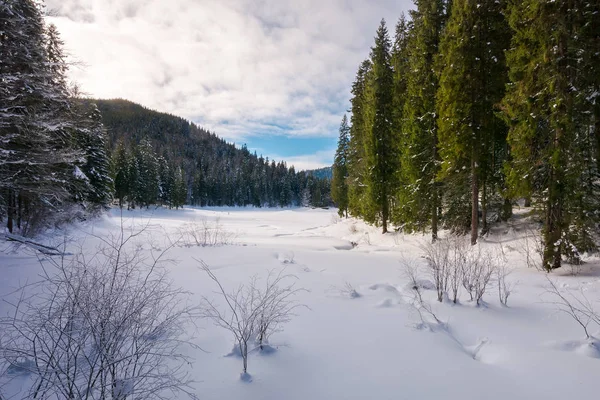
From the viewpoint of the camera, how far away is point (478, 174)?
10898 millimetres

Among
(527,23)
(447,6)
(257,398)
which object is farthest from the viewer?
(447,6)

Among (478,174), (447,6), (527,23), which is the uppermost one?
(447,6)

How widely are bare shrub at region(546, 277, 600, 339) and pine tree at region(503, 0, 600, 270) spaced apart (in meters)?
2.56

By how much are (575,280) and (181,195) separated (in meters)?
61.9

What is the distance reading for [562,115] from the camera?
22.7ft

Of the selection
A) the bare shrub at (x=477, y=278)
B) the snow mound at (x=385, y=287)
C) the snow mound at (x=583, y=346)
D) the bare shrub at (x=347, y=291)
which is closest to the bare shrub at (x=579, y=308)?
the snow mound at (x=583, y=346)

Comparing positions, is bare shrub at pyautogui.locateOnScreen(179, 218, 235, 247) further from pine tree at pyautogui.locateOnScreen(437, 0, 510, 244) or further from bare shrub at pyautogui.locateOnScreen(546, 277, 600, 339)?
pine tree at pyautogui.locateOnScreen(437, 0, 510, 244)

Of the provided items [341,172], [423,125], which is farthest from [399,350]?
[341,172]

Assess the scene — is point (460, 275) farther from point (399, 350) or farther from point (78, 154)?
point (78, 154)

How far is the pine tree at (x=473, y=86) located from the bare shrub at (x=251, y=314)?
356 inches

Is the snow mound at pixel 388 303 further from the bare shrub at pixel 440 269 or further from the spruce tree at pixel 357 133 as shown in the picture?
the spruce tree at pixel 357 133

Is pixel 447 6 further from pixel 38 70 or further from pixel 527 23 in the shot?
pixel 38 70

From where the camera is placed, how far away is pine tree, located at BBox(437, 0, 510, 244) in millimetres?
10555

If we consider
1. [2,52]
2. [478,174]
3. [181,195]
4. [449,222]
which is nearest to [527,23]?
[478,174]
